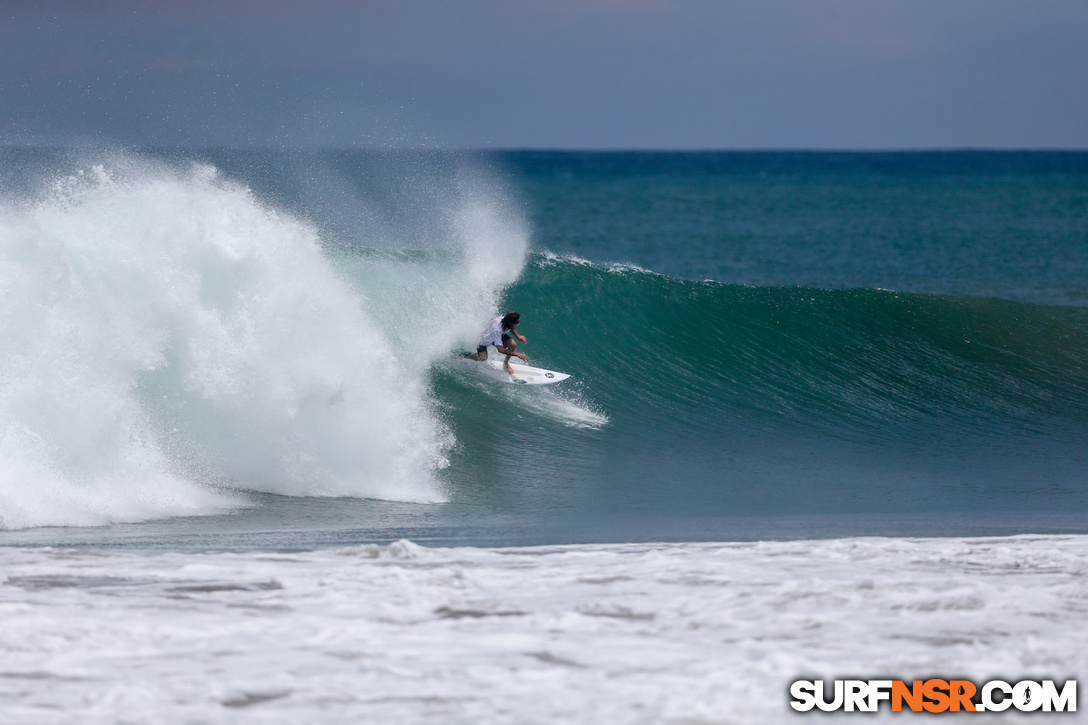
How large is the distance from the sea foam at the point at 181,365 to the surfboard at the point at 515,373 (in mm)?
1824

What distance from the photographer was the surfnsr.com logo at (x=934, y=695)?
420 centimetres

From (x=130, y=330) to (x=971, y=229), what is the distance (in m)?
40.7

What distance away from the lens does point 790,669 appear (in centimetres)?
457

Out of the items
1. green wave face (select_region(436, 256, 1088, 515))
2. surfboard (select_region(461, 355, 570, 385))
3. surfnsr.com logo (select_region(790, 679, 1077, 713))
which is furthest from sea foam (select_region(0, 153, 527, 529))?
surfnsr.com logo (select_region(790, 679, 1077, 713))

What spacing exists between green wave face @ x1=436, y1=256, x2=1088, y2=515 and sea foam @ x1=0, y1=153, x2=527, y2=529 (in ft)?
4.00

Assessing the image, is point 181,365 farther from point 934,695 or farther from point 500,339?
point 934,695

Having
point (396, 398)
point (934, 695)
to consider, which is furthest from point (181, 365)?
point (934, 695)

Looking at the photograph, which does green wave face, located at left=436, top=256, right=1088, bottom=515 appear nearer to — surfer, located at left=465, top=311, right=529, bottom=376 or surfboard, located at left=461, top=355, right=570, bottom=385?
surfboard, located at left=461, top=355, right=570, bottom=385

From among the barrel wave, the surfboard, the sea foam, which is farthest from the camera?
the surfboard

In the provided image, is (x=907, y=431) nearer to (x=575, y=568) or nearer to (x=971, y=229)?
(x=575, y=568)

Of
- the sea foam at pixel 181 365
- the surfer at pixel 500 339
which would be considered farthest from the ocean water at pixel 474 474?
the surfer at pixel 500 339

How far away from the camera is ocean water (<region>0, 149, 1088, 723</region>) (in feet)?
15.3

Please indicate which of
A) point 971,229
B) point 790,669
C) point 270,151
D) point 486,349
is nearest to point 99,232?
point 486,349

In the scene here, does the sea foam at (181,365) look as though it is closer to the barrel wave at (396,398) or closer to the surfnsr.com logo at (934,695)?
the barrel wave at (396,398)
